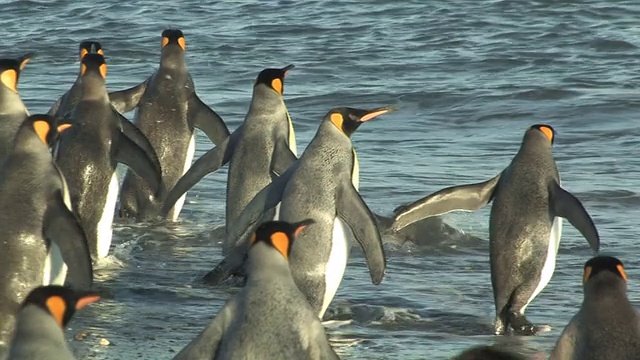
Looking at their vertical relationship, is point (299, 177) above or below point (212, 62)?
above

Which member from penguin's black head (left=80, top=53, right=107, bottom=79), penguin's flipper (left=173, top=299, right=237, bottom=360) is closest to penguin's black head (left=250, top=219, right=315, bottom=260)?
penguin's flipper (left=173, top=299, right=237, bottom=360)

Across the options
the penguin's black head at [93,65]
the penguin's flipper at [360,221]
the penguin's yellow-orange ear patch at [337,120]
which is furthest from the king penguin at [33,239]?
the penguin's black head at [93,65]

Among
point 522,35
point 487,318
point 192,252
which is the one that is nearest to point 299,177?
point 487,318

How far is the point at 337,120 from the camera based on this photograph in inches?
257

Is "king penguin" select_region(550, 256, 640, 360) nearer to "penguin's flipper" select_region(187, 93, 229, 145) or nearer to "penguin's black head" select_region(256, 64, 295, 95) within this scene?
"penguin's black head" select_region(256, 64, 295, 95)

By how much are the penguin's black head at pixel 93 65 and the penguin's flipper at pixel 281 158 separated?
1.18 meters

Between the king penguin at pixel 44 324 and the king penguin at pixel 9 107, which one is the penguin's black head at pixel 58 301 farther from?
the king penguin at pixel 9 107

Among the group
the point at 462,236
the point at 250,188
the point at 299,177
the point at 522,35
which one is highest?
the point at 299,177

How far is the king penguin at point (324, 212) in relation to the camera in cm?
620

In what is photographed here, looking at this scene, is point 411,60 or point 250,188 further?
point 411,60

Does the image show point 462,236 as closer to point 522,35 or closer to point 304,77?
point 304,77

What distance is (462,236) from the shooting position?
8.12m

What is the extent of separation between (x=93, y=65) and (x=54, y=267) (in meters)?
2.40

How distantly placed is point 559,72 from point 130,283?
8382 mm
